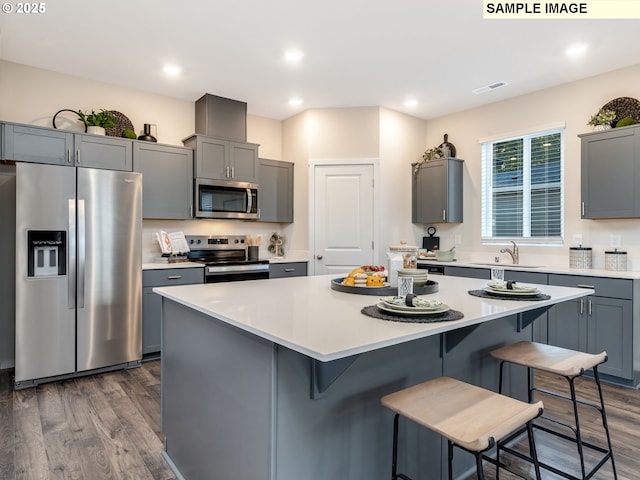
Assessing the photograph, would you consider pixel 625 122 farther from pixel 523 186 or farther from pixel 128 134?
pixel 128 134

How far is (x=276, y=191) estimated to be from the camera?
5062 millimetres

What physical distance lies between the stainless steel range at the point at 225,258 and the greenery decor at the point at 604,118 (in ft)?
11.7

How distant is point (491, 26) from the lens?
300 centimetres

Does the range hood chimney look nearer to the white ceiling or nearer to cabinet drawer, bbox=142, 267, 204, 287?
the white ceiling

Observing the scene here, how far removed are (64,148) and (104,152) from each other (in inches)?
12.9

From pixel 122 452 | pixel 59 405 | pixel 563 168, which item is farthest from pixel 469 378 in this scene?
pixel 563 168

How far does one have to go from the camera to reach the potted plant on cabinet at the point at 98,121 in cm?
376

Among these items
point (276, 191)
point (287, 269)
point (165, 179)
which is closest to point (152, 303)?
point (165, 179)

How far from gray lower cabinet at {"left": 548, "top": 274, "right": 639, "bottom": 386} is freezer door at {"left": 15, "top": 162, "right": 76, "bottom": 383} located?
13.9 ft

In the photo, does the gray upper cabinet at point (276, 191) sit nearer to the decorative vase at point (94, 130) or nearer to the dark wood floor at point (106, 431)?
the decorative vase at point (94, 130)

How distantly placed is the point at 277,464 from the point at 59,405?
2.34 metres

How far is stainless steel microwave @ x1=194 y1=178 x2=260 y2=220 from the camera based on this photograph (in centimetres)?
434

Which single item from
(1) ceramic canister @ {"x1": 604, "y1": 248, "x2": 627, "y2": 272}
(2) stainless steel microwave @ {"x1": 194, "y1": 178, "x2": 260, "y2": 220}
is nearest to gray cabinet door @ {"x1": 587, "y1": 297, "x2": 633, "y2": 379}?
(1) ceramic canister @ {"x1": 604, "y1": 248, "x2": 627, "y2": 272}

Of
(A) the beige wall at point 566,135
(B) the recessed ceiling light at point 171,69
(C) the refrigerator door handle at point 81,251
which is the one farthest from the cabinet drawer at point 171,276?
(A) the beige wall at point 566,135
